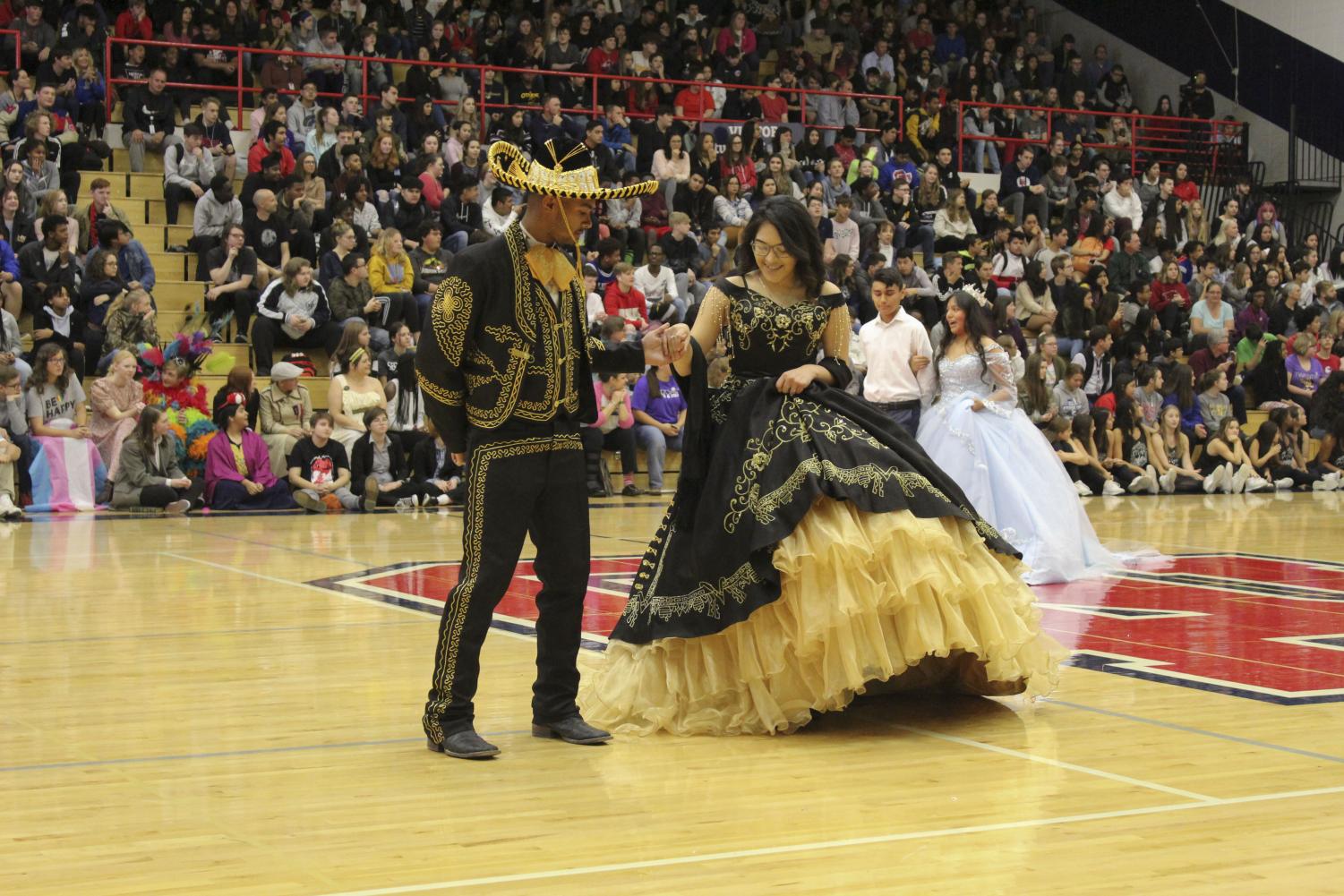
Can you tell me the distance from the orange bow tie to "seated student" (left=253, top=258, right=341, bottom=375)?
10.6 metres

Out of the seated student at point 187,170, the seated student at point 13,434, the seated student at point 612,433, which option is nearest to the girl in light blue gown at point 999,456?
the seated student at point 612,433

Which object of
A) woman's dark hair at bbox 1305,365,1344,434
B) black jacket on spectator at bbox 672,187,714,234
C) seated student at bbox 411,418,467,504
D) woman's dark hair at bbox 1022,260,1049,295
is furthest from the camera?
woman's dark hair at bbox 1022,260,1049,295

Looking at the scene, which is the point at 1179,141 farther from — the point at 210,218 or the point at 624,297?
the point at 210,218

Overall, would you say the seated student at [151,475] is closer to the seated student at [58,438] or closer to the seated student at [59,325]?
the seated student at [58,438]

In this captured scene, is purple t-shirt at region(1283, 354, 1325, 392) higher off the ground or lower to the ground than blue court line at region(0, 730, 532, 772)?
higher

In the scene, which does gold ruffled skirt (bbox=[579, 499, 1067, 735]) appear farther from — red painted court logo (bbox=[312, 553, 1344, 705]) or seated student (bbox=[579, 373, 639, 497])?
seated student (bbox=[579, 373, 639, 497])

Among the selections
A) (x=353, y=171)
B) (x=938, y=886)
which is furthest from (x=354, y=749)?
(x=353, y=171)

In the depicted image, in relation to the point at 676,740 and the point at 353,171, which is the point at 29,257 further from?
the point at 676,740

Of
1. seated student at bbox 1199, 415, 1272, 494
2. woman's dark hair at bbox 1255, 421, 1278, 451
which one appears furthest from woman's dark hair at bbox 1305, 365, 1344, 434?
seated student at bbox 1199, 415, 1272, 494

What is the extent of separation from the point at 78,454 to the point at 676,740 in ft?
32.7

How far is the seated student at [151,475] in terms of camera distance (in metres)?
13.7

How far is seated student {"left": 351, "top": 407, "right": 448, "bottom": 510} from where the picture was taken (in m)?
14.4

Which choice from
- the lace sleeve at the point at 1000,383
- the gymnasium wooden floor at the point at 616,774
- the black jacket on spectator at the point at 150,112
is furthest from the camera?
the black jacket on spectator at the point at 150,112

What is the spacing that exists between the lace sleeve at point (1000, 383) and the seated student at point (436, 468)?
20.5 ft
